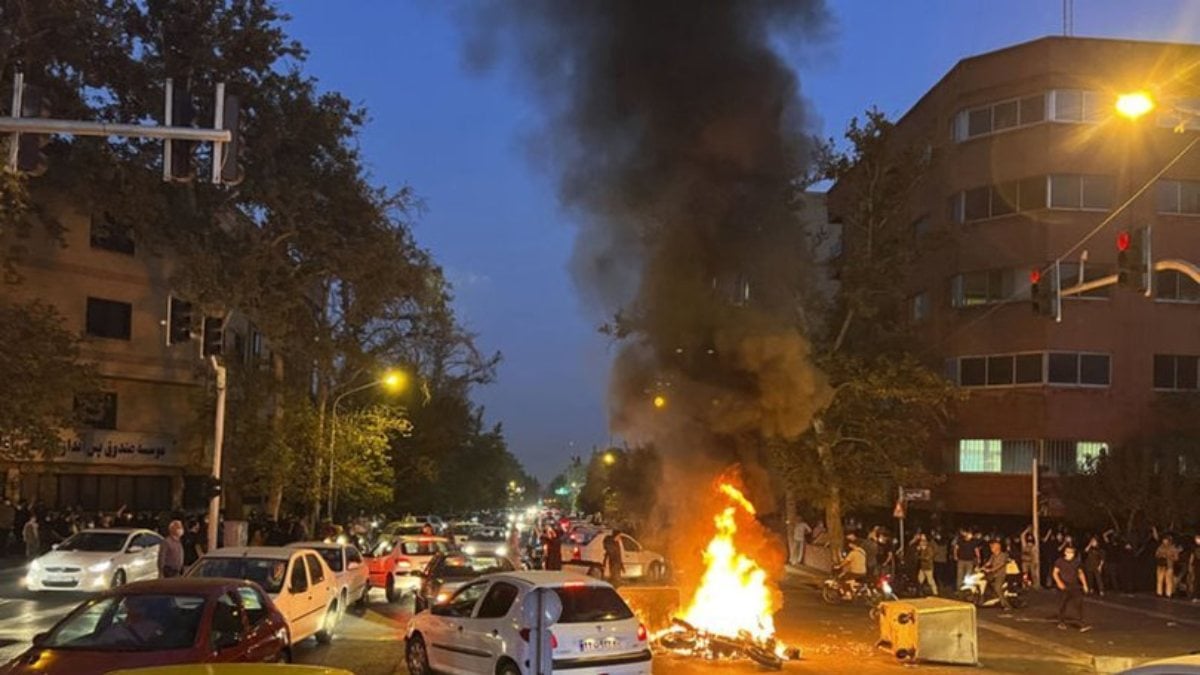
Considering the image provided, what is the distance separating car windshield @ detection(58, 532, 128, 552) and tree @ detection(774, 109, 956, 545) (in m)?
17.0

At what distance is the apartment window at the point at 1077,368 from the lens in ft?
113

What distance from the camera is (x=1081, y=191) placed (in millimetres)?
34781

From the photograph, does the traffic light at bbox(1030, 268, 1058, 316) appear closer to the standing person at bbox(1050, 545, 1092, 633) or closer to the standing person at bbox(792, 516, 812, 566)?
the standing person at bbox(1050, 545, 1092, 633)

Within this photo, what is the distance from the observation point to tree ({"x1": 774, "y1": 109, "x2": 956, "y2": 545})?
31.2m

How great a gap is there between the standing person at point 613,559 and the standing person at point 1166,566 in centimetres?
1228

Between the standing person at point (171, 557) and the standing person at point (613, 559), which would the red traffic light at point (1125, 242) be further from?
the standing person at point (613, 559)

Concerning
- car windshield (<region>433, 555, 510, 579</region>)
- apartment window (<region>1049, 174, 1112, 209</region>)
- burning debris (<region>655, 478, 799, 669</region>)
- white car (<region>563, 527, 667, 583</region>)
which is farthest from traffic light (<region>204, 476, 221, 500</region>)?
apartment window (<region>1049, 174, 1112, 209</region>)

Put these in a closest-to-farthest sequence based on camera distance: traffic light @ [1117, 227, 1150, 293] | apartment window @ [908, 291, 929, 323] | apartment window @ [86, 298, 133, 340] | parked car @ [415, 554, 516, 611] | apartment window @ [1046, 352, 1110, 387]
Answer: traffic light @ [1117, 227, 1150, 293]
parked car @ [415, 554, 516, 611]
apartment window @ [1046, 352, 1110, 387]
apartment window @ [86, 298, 133, 340]
apartment window @ [908, 291, 929, 323]

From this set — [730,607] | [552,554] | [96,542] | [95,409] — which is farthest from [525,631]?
[95,409]

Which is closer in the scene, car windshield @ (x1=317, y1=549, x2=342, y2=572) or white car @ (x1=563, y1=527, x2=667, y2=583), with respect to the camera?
car windshield @ (x1=317, y1=549, x2=342, y2=572)

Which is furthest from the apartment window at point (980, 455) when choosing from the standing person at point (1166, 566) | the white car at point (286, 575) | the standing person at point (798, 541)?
the white car at point (286, 575)

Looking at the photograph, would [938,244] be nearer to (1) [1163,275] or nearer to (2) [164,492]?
(1) [1163,275]

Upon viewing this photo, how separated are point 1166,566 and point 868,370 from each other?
918 cm

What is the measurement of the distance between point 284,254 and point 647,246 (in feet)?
50.2
